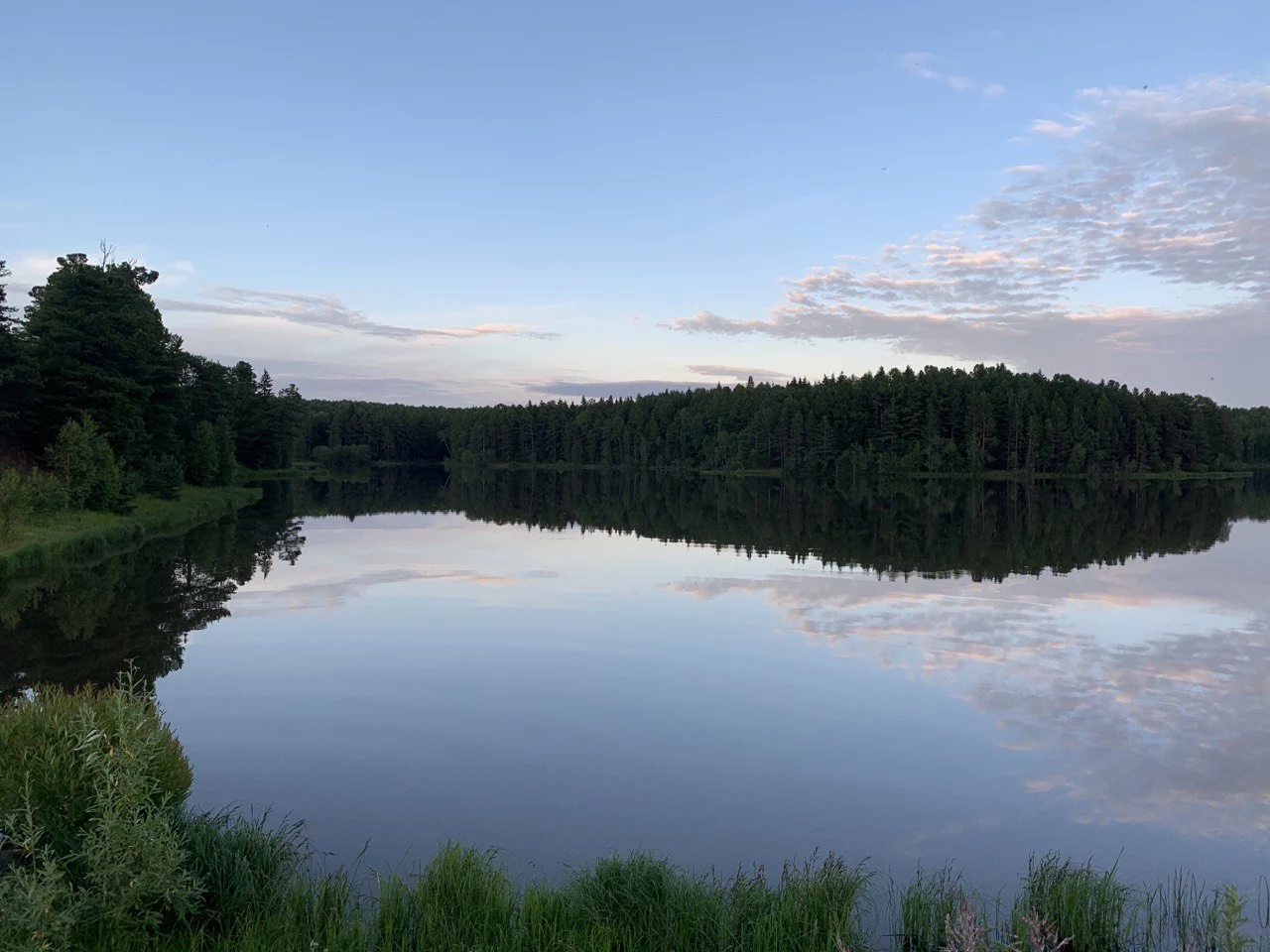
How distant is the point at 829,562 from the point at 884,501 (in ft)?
134

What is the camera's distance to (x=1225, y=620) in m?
25.2

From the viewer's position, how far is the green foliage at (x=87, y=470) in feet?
132

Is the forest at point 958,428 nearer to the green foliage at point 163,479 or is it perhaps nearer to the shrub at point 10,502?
the green foliage at point 163,479

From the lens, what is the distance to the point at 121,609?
25172 mm

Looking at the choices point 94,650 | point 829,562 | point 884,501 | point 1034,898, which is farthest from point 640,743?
point 884,501

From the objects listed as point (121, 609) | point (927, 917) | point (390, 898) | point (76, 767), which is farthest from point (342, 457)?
→ point (927, 917)

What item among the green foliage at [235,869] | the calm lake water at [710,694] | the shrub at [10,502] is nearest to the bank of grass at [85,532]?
the shrub at [10,502]

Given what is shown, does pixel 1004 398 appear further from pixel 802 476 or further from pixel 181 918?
pixel 181 918

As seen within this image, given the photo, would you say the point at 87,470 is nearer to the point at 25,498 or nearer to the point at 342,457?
the point at 25,498

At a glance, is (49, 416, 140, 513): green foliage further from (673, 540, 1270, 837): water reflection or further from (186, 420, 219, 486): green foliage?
Result: (673, 540, 1270, 837): water reflection

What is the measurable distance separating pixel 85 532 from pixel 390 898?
35.7 metres

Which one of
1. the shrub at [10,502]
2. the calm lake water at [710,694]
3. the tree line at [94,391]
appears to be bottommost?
the calm lake water at [710,694]

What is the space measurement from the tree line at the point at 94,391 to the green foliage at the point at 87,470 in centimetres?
5

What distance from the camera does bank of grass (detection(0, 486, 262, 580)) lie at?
3101 cm
